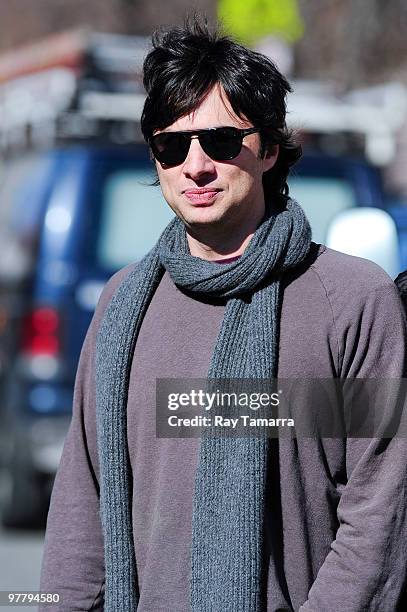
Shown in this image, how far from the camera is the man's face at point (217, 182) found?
110 inches

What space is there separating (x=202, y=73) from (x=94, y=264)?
4.86 m

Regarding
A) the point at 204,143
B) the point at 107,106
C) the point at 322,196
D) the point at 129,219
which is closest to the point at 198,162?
the point at 204,143

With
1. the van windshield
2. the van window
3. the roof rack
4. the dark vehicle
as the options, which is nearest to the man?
the dark vehicle

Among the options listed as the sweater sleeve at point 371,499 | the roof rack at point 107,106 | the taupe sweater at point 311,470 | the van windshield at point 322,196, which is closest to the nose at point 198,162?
the taupe sweater at point 311,470

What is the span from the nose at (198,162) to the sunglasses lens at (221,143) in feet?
0.04

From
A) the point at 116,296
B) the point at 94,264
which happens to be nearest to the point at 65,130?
the point at 94,264

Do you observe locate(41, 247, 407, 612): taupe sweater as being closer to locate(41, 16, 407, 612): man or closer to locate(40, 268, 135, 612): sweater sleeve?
locate(41, 16, 407, 612): man

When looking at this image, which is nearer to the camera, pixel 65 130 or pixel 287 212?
pixel 287 212

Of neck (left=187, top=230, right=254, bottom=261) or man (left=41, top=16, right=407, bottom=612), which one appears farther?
neck (left=187, top=230, right=254, bottom=261)

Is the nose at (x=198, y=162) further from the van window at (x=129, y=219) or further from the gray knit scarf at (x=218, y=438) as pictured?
the van window at (x=129, y=219)

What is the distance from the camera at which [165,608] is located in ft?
8.84

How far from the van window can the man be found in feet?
15.6

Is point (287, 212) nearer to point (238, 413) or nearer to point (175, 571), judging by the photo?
point (238, 413)

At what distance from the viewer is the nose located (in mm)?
2836
